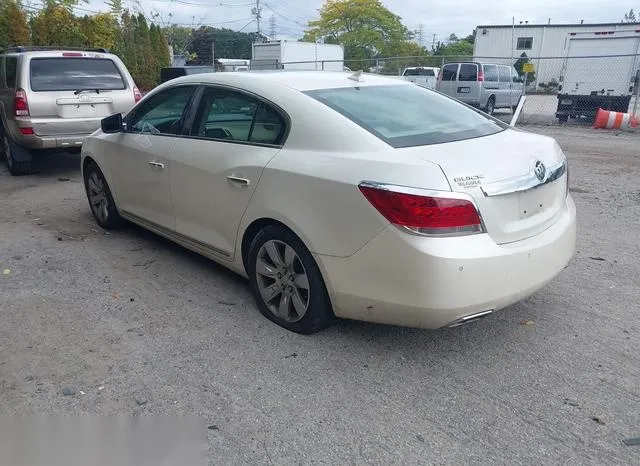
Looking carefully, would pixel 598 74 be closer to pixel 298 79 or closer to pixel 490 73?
pixel 490 73

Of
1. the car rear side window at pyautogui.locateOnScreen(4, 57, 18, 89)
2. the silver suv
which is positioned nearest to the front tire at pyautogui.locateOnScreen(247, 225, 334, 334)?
the silver suv

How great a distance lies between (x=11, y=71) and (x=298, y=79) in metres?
6.39

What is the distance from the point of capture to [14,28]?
58.1ft

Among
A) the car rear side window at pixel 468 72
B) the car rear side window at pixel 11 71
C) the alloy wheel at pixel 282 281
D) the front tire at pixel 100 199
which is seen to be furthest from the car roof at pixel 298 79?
the car rear side window at pixel 468 72

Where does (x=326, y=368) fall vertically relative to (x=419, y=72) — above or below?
below

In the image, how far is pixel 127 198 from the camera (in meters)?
5.24

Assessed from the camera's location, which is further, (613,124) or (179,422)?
(613,124)

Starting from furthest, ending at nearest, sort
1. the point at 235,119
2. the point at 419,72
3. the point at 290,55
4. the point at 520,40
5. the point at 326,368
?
1. the point at 520,40
2. the point at 290,55
3. the point at 419,72
4. the point at 235,119
5. the point at 326,368

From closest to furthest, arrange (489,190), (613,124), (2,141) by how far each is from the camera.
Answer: (489,190) → (2,141) → (613,124)

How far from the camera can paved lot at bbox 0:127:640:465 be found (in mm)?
2691

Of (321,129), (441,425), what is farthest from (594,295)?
(321,129)

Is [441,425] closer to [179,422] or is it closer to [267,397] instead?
[267,397]

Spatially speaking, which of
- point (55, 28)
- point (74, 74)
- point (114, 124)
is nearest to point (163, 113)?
point (114, 124)

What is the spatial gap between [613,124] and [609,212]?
10.4m
